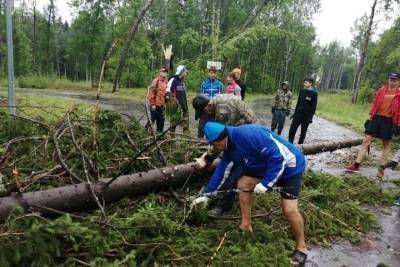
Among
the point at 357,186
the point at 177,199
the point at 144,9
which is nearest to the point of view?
the point at 177,199

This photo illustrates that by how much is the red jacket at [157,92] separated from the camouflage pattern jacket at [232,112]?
3.96m

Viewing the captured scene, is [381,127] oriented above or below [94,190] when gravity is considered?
above

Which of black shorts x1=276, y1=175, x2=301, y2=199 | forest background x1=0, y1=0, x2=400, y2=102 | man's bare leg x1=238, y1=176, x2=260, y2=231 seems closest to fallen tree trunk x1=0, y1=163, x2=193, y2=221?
man's bare leg x1=238, y1=176, x2=260, y2=231

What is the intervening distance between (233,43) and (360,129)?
360 inches

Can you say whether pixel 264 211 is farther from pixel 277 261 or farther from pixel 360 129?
pixel 360 129

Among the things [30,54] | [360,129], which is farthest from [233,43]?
[30,54]

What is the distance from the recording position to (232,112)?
4715 mm

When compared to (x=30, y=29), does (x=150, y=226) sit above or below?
below

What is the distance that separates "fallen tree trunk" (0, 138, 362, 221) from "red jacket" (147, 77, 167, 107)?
3.70 metres

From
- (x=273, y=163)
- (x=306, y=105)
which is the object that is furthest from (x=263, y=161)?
(x=306, y=105)

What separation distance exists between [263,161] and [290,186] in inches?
14.3

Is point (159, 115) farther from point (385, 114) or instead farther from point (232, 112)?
point (385, 114)

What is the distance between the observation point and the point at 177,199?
15.7 feet

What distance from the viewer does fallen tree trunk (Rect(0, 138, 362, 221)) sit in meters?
3.72
